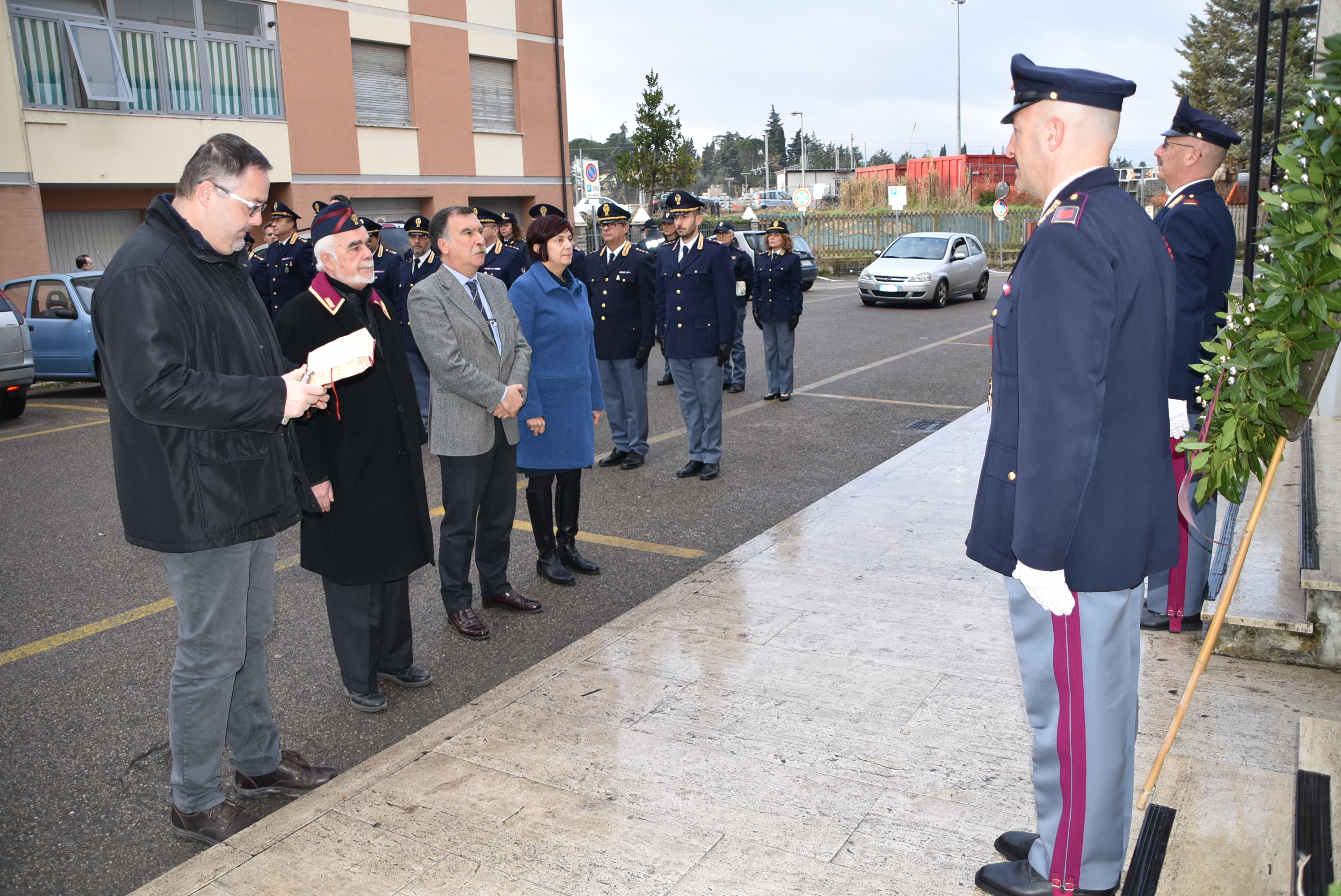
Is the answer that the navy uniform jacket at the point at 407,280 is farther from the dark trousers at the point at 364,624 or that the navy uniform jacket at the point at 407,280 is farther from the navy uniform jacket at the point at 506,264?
the dark trousers at the point at 364,624

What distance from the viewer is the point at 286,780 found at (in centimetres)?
356

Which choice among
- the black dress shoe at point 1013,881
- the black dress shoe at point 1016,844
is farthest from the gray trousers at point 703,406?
the black dress shoe at point 1013,881

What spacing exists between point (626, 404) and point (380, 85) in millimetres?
16642

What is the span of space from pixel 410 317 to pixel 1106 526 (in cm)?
330

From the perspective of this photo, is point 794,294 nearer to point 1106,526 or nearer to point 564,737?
point 564,737

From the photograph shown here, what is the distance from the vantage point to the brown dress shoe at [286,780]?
3539 millimetres

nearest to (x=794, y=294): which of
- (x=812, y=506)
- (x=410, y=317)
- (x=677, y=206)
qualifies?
(x=677, y=206)

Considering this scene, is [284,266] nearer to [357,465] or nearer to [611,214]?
[611,214]

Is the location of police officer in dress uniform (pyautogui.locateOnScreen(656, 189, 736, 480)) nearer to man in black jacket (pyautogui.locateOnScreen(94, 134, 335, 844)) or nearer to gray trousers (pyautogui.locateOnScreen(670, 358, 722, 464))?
gray trousers (pyautogui.locateOnScreen(670, 358, 722, 464))

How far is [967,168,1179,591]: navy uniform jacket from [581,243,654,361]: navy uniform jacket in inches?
243

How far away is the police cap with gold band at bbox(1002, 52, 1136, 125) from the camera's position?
7.70 ft

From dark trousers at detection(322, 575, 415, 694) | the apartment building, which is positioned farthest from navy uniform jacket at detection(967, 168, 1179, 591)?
the apartment building

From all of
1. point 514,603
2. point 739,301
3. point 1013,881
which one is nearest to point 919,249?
point 739,301

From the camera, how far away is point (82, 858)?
322 centimetres
